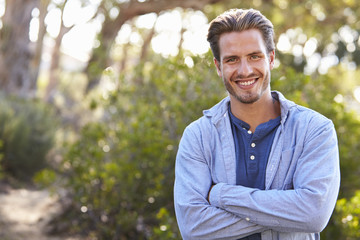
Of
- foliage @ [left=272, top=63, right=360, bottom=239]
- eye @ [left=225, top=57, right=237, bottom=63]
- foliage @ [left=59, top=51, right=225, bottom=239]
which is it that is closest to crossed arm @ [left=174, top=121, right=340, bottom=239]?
eye @ [left=225, top=57, right=237, bottom=63]

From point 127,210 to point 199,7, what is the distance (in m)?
7.83

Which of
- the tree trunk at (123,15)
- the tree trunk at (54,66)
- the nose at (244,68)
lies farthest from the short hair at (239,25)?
the tree trunk at (54,66)

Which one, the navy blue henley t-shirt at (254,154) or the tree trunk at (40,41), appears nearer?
the navy blue henley t-shirt at (254,154)

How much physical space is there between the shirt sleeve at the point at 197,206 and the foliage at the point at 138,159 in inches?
73.9

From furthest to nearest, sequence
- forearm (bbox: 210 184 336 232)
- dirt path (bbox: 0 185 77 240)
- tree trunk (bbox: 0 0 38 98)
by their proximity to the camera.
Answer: tree trunk (bbox: 0 0 38 98)
dirt path (bbox: 0 185 77 240)
forearm (bbox: 210 184 336 232)

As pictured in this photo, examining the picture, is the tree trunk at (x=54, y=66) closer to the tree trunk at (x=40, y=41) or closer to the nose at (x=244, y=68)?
the tree trunk at (x=40, y=41)

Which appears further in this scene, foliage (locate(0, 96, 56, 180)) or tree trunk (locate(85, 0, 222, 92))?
tree trunk (locate(85, 0, 222, 92))

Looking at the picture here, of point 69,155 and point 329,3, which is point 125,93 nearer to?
point 69,155

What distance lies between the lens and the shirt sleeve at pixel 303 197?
2.03 meters

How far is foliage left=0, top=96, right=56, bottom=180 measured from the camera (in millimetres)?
8445

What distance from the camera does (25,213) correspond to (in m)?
6.62

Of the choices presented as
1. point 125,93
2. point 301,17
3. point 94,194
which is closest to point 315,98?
point 125,93

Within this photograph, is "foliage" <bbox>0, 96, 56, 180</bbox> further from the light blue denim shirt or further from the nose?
the nose

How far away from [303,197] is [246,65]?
2.36ft
